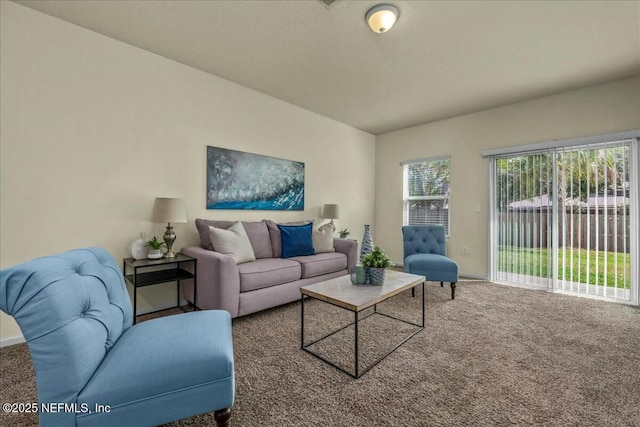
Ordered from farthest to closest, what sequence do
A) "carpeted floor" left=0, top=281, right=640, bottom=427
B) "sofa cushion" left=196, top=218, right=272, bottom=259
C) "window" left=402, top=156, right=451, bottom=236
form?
"window" left=402, top=156, right=451, bottom=236 < "sofa cushion" left=196, top=218, right=272, bottom=259 < "carpeted floor" left=0, top=281, right=640, bottom=427

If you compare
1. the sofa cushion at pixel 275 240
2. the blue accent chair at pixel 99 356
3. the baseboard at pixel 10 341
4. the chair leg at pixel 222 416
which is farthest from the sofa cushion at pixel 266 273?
the baseboard at pixel 10 341

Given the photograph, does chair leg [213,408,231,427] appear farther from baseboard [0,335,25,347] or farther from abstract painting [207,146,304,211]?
abstract painting [207,146,304,211]

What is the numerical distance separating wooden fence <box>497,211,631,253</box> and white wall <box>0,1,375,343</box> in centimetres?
363

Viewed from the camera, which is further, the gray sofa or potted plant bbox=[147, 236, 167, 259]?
potted plant bbox=[147, 236, 167, 259]

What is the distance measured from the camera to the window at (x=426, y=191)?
447 centimetres

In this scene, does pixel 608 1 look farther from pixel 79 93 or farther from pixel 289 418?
pixel 79 93

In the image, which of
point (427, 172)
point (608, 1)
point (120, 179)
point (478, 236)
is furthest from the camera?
point (427, 172)

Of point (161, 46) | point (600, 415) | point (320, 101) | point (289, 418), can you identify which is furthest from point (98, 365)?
point (320, 101)

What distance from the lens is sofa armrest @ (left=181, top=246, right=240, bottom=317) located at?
226cm

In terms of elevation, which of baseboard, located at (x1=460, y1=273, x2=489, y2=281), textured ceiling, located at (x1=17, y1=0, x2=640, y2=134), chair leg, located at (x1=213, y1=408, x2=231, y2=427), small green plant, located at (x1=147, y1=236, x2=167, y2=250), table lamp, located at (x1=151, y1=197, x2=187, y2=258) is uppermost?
textured ceiling, located at (x1=17, y1=0, x2=640, y2=134)

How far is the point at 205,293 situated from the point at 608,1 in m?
3.95

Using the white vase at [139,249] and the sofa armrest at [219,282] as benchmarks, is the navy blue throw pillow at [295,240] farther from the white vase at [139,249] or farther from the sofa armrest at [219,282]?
the white vase at [139,249]

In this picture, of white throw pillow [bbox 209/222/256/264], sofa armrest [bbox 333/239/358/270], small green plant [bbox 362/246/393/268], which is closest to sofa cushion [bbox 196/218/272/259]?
white throw pillow [bbox 209/222/256/264]

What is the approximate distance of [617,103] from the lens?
9.98ft
